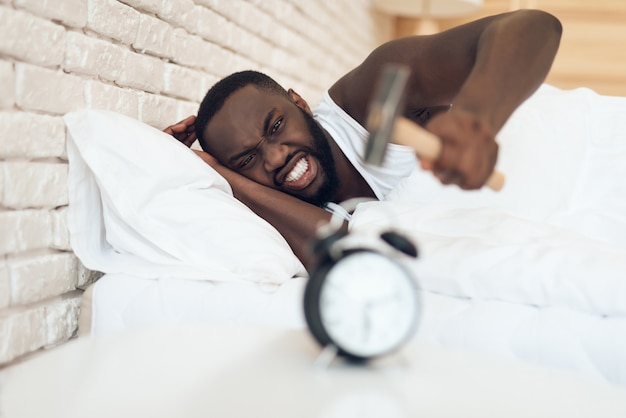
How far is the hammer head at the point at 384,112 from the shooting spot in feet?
2.01

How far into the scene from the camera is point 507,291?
1007 millimetres

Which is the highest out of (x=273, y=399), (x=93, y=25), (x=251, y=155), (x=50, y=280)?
(x=93, y=25)

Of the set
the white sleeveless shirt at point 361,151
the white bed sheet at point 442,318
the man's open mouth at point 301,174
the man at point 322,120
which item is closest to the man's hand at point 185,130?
the man at point 322,120

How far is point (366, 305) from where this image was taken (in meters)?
0.64

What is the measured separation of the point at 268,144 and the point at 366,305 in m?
0.96

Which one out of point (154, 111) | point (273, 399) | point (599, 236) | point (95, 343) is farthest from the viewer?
point (154, 111)

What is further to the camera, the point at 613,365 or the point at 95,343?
the point at 613,365

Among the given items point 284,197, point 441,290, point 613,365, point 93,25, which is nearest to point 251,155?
point 284,197

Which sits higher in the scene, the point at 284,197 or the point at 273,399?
the point at 273,399

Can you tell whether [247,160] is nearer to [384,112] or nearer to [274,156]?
[274,156]

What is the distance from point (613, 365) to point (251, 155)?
0.92 meters

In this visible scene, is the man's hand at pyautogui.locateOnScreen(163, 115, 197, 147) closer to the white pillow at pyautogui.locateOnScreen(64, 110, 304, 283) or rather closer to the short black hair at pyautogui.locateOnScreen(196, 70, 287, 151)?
the short black hair at pyautogui.locateOnScreen(196, 70, 287, 151)

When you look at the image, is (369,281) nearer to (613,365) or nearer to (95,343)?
(95,343)

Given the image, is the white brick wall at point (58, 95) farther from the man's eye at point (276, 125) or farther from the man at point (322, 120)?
the man's eye at point (276, 125)
